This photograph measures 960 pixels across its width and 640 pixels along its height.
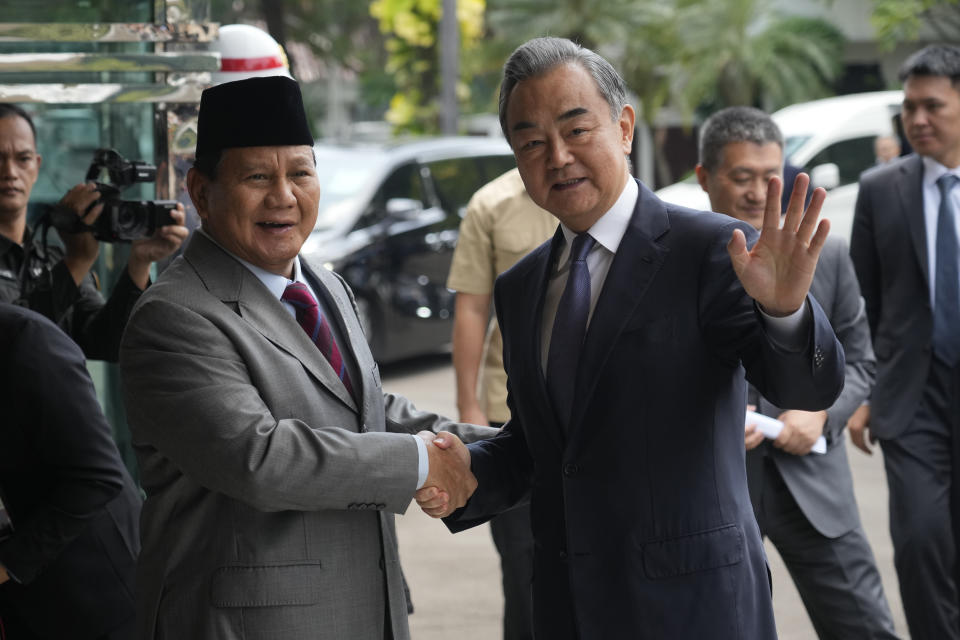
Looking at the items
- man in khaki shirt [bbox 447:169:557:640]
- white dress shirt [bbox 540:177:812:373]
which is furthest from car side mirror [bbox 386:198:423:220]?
white dress shirt [bbox 540:177:812:373]

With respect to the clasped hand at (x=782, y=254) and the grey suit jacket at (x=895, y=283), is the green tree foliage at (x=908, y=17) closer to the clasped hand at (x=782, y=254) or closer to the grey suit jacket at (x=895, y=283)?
the grey suit jacket at (x=895, y=283)

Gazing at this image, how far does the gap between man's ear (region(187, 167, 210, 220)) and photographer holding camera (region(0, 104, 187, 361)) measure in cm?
97

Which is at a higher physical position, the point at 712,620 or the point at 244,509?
the point at 244,509

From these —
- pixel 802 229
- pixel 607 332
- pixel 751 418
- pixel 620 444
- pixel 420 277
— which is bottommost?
pixel 420 277

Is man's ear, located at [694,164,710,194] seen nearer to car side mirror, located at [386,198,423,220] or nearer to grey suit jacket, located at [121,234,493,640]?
grey suit jacket, located at [121,234,493,640]

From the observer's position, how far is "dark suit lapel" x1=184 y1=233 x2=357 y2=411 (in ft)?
8.72

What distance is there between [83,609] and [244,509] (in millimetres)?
830

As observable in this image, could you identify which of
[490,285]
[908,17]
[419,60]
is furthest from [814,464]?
[908,17]

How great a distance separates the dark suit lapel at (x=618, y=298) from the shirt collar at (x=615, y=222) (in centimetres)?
5

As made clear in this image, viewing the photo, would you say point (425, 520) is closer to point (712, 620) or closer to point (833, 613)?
point (833, 613)

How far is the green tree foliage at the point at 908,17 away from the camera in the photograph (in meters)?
20.5

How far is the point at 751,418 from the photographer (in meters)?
3.81

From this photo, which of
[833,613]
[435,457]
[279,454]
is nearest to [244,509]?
[279,454]

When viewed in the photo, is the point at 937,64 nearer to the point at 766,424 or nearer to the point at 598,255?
the point at 766,424
